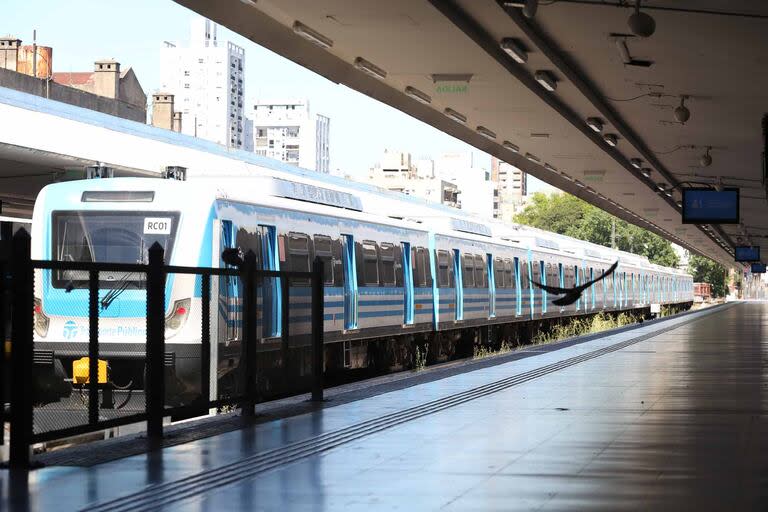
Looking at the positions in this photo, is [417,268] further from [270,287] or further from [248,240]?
[270,287]

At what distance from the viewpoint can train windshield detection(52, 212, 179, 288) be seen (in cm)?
1638

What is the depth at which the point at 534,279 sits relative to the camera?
38156 mm

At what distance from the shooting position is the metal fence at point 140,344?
959 centimetres

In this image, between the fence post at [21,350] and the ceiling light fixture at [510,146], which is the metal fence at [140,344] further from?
the ceiling light fixture at [510,146]

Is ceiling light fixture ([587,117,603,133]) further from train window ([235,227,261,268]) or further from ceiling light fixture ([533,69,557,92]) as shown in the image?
train window ([235,227,261,268])

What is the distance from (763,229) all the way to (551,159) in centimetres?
2537

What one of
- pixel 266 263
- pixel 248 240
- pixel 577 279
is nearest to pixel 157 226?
pixel 248 240

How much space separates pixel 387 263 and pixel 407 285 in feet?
4.64

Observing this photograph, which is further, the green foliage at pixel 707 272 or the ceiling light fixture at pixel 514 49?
the green foliage at pixel 707 272

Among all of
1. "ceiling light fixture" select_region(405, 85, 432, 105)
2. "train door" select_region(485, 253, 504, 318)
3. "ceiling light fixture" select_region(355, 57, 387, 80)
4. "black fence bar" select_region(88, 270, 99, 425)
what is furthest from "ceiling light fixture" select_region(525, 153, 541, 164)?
"black fence bar" select_region(88, 270, 99, 425)

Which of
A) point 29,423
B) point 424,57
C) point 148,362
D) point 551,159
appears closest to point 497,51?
point 424,57

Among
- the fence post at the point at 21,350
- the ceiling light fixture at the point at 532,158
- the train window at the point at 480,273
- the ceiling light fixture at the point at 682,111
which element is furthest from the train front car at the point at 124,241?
the ceiling light fixture at the point at 532,158

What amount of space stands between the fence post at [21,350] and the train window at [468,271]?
2034 centimetres

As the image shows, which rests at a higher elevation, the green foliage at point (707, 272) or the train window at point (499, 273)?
the green foliage at point (707, 272)
